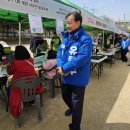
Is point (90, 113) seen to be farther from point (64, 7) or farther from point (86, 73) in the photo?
point (64, 7)

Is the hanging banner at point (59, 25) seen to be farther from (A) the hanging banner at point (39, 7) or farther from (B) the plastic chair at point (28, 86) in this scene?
(B) the plastic chair at point (28, 86)

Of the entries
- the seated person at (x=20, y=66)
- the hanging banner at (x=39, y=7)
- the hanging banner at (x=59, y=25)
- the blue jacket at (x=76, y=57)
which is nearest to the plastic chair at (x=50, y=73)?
the hanging banner at (x=59, y=25)

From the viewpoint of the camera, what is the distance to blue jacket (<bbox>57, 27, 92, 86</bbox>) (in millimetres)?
2660

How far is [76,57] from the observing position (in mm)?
2686

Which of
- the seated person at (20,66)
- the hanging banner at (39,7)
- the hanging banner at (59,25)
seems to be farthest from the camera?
the hanging banner at (59,25)

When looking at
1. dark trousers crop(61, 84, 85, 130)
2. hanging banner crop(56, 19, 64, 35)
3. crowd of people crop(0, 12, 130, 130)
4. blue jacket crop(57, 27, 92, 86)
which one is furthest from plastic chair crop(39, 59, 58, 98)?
blue jacket crop(57, 27, 92, 86)

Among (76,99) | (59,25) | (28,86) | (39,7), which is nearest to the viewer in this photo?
(76,99)

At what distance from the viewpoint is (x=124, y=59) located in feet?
45.3

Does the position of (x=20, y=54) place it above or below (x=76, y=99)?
above

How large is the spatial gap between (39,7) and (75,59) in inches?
75.8

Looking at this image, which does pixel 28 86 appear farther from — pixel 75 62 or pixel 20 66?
pixel 75 62

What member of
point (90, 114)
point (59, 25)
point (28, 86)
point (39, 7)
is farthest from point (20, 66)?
point (59, 25)

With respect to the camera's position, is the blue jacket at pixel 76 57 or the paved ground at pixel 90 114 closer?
the blue jacket at pixel 76 57

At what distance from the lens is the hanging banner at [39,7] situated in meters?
3.40
